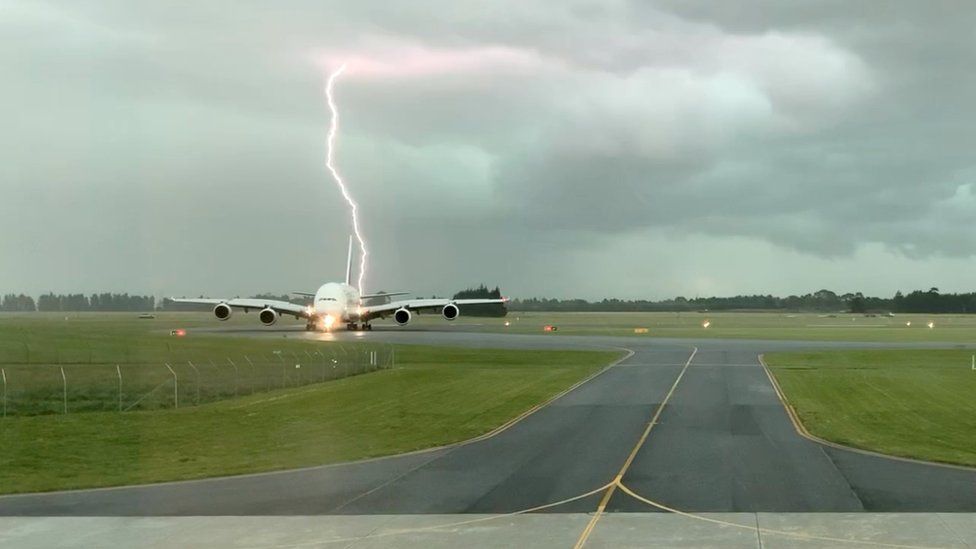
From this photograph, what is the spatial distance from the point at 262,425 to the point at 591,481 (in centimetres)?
1489

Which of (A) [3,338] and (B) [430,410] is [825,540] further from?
(A) [3,338]

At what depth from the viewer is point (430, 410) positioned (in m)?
36.5

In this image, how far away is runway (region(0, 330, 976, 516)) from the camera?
61.4ft

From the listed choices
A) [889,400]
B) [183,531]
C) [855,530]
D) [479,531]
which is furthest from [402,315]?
[855,530]

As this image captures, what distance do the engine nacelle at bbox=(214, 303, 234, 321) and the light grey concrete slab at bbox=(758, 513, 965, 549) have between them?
85.1 meters

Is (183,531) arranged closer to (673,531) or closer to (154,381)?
(673,531)

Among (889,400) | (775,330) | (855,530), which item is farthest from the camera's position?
(775,330)

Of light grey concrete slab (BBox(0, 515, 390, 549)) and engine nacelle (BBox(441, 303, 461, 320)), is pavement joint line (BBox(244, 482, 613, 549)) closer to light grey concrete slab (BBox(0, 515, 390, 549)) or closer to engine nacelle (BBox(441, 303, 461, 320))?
light grey concrete slab (BBox(0, 515, 390, 549))

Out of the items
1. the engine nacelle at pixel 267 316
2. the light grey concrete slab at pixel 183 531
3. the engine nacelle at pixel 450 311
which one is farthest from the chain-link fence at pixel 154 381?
the engine nacelle at pixel 450 311

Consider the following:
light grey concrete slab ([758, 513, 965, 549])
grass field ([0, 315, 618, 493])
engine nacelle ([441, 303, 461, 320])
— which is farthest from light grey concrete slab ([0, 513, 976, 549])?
engine nacelle ([441, 303, 461, 320])

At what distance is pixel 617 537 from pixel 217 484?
33.5 feet

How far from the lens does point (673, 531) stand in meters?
16.2

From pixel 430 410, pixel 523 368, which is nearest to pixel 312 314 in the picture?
pixel 523 368

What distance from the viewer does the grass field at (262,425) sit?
80.5 feet
